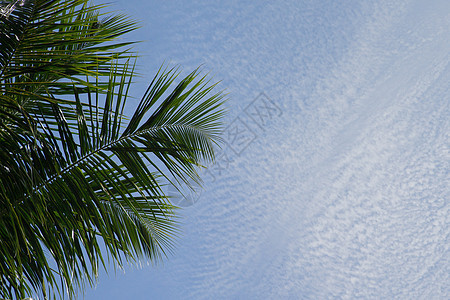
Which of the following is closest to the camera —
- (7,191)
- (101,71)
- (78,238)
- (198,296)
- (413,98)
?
(7,191)

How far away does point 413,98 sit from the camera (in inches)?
674

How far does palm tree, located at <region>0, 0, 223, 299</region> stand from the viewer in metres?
1.98

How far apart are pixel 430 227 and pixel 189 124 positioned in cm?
1577

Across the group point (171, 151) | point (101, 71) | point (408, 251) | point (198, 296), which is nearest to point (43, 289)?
point (171, 151)

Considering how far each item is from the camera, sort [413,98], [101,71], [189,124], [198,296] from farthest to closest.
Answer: [413,98] → [198,296] → [189,124] → [101,71]

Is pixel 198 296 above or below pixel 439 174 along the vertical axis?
above

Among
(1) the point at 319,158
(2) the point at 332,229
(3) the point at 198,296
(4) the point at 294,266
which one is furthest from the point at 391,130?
(3) the point at 198,296

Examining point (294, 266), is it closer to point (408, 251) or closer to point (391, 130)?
point (408, 251)

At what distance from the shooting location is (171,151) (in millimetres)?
2254

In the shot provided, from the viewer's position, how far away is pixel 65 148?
2139mm

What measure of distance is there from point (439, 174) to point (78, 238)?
54.5 feet

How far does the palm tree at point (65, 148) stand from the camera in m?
1.98

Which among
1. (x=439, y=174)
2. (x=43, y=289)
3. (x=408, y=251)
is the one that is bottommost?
(x=408, y=251)

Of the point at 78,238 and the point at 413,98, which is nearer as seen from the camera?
the point at 78,238
